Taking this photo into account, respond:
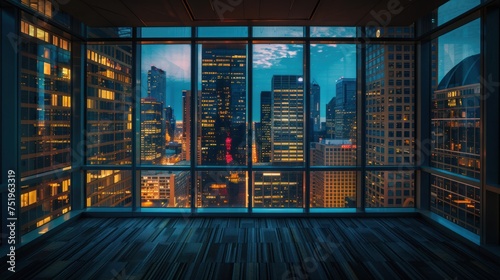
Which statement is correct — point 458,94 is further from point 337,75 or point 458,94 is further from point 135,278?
point 135,278

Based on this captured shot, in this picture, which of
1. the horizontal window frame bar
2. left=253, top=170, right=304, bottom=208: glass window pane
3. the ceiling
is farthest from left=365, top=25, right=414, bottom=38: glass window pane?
left=253, top=170, right=304, bottom=208: glass window pane

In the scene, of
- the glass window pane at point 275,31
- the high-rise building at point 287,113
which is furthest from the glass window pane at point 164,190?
the glass window pane at point 275,31

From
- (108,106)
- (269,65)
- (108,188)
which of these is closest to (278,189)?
(269,65)

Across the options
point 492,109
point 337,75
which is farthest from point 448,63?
point 337,75

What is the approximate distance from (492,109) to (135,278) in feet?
16.0

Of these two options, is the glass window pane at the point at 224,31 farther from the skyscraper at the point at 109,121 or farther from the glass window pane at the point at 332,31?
the skyscraper at the point at 109,121

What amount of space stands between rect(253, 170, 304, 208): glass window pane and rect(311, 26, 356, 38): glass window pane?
2.56 m

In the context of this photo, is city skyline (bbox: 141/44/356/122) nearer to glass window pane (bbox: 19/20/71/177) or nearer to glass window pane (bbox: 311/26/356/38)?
glass window pane (bbox: 311/26/356/38)

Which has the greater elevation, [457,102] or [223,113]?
[457,102]

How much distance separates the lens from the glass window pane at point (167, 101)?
186 inches

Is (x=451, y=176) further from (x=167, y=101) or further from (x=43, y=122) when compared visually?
(x=43, y=122)

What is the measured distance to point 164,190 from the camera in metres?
4.91

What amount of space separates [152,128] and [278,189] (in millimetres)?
2615

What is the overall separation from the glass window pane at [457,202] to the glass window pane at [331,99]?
149cm
